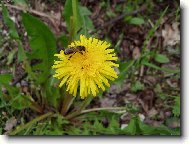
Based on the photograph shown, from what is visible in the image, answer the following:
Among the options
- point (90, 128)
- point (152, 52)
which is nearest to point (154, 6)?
point (152, 52)

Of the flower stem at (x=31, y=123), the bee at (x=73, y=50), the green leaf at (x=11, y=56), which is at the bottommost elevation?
the flower stem at (x=31, y=123)

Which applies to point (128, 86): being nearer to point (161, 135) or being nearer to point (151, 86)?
point (151, 86)

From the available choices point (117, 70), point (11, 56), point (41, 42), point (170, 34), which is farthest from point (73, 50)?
point (170, 34)

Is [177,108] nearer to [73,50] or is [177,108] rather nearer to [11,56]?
[73,50]

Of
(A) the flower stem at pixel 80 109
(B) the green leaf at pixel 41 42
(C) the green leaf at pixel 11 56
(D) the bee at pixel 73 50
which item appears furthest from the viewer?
(C) the green leaf at pixel 11 56

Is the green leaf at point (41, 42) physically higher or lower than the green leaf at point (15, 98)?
higher

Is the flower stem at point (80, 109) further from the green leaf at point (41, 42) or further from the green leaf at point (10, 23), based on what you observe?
the green leaf at point (10, 23)

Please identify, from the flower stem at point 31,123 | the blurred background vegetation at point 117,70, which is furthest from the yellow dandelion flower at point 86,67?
the flower stem at point 31,123
